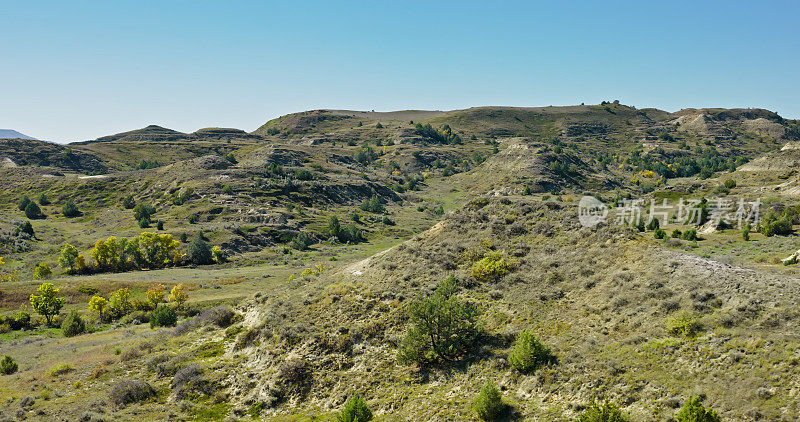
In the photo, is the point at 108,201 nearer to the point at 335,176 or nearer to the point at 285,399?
the point at 335,176

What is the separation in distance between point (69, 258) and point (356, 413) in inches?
3516

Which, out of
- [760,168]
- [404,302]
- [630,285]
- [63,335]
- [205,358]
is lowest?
[63,335]

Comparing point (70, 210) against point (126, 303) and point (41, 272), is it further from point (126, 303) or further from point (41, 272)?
point (126, 303)

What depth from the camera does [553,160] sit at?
578 feet

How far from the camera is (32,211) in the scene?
138 meters

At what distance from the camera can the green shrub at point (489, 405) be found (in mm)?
20594

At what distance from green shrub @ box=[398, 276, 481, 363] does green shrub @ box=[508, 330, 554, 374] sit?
A: 3866 millimetres

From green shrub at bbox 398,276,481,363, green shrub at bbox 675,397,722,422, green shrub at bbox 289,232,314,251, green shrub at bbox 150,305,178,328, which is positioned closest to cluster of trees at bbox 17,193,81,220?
green shrub at bbox 289,232,314,251

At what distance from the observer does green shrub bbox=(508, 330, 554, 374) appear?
22969 millimetres

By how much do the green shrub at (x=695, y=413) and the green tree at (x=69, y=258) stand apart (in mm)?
103602

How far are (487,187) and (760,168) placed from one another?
81.7 m

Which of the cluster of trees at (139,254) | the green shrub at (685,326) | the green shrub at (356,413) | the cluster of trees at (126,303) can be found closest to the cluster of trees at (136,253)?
the cluster of trees at (139,254)

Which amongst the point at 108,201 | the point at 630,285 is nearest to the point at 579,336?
the point at 630,285

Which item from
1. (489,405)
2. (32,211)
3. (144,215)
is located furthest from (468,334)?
(32,211)
